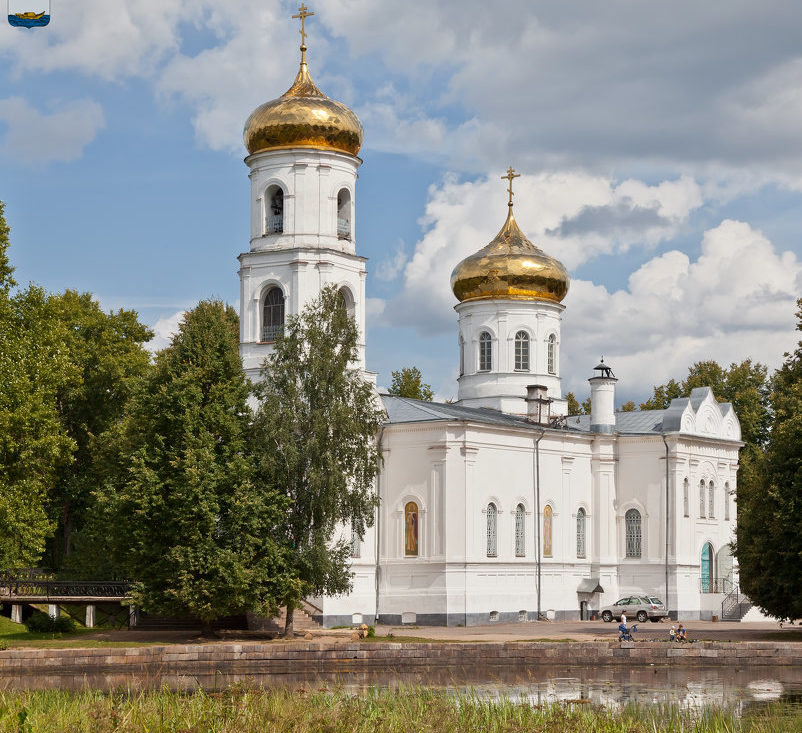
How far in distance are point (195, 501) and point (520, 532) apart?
15.6m

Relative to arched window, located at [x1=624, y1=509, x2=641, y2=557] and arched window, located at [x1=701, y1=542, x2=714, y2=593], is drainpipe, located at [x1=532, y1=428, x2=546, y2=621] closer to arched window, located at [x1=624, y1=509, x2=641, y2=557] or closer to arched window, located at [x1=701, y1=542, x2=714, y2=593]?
arched window, located at [x1=624, y1=509, x2=641, y2=557]

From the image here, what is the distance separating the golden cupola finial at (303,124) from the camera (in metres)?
46.3

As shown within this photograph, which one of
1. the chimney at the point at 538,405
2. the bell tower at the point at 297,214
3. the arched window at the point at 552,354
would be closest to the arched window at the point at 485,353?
the arched window at the point at 552,354

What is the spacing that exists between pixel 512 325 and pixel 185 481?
22513mm

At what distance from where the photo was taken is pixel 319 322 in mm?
41156

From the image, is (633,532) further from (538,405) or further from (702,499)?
(538,405)

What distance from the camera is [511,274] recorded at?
5719 centimetres

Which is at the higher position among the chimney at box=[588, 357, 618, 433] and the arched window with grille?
the chimney at box=[588, 357, 618, 433]

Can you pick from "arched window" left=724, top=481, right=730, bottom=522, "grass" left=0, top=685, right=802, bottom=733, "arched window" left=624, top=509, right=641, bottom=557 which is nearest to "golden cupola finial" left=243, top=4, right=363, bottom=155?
"arched window" left=624, top=509, right=641, bottom=557

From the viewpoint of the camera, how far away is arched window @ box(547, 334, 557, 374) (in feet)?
190

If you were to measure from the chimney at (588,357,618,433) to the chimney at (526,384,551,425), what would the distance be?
1.78 metres

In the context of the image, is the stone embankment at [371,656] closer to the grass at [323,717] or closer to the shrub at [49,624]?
the shrub at [49,624]

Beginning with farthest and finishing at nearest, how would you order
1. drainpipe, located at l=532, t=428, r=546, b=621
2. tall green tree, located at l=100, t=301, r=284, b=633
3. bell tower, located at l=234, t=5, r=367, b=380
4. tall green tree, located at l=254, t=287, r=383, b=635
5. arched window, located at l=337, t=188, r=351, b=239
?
1. drainpipe, located at l=532, t=428, r=546, b=621
2. arched window, located at l=337, t=188, r=351, b=239
3. bell tower, located at l=234, t=5, r=367, b=380
4. tall green tree, located at l=254, t=287, r=383, b=635
5. tall green tree, located at l=100, t=301, r=284, b=633

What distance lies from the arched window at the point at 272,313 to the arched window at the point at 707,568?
19028 millimetres
